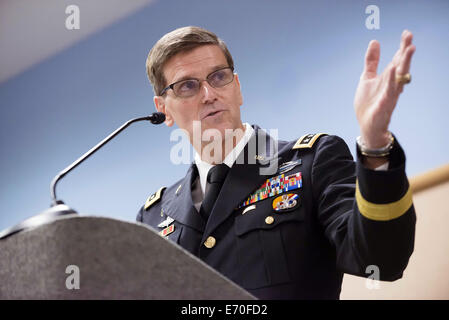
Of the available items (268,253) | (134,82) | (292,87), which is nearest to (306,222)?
(268,253)

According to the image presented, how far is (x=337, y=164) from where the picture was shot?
1.40m

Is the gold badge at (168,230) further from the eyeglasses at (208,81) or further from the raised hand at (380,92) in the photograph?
the raised hand at (380,92)

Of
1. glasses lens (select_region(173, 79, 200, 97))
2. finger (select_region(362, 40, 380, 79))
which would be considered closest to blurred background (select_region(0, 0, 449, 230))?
glasses lens (select_region(173, 79, 200, 97))

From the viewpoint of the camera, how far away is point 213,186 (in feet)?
5.03

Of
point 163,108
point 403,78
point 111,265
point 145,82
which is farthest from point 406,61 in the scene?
point 145,82

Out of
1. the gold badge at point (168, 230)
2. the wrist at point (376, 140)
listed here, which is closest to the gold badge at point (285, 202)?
the gold badge at point (168, 230)

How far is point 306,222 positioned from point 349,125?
3.04ft

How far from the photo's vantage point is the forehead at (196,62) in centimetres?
170

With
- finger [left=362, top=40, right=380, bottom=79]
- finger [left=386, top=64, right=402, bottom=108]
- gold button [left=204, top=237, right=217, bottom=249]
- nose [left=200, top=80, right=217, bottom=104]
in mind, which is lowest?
gold button [left=204, top=237, right=217, bottom=249]

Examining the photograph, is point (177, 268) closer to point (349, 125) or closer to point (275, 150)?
point (275, 150)

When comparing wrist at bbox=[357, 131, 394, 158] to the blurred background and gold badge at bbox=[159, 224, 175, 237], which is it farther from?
the blurred background

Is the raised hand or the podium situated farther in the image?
the raised hand

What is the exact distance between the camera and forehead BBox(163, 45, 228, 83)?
1.70 m

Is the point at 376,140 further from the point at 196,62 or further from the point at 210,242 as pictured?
the point at 196,62
